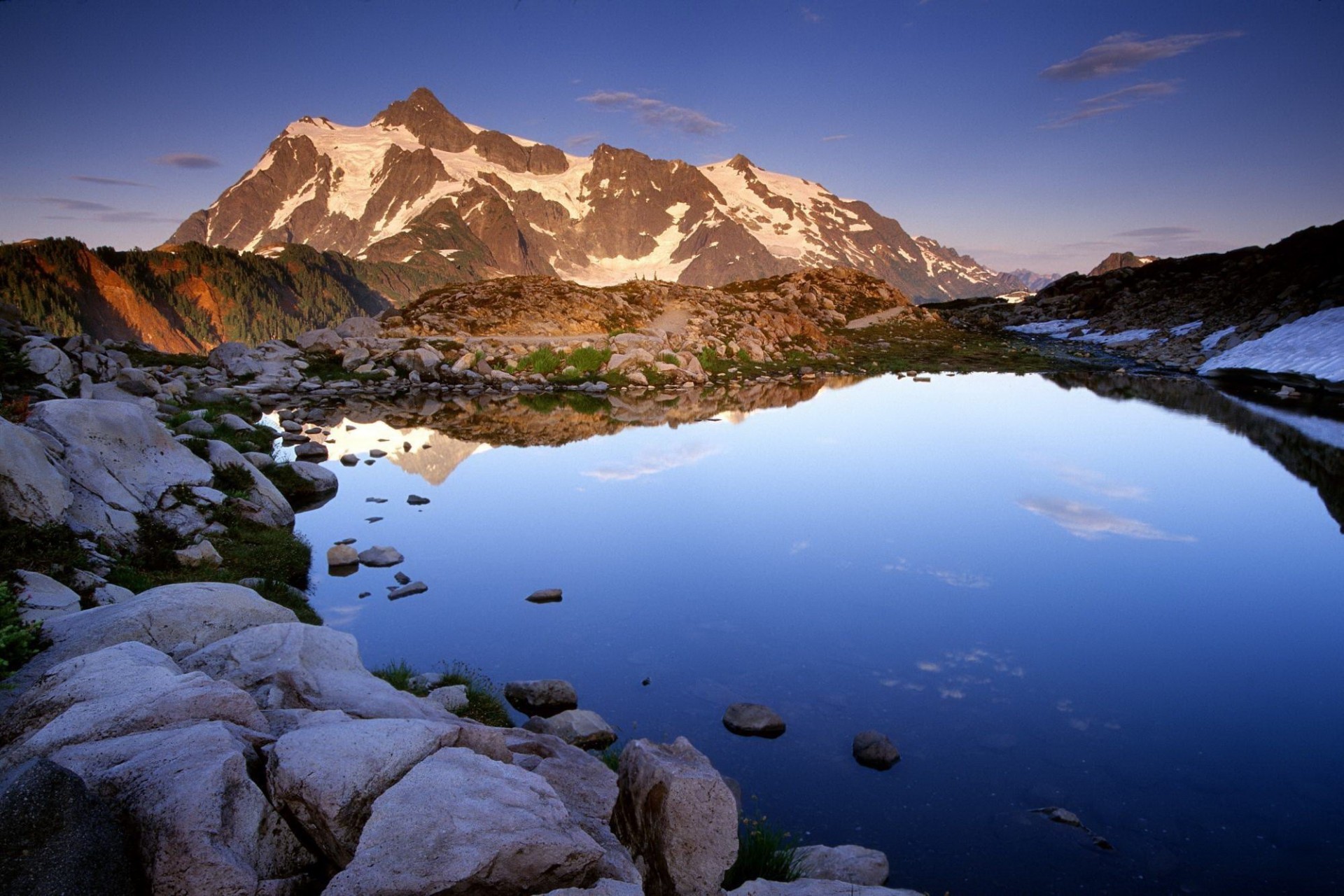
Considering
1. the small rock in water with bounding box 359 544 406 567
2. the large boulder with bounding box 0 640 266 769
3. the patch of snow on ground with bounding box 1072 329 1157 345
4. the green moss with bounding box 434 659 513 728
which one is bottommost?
the green moss with bounding box 434 659 513 728

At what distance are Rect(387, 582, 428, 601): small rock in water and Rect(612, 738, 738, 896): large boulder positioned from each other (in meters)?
10.9

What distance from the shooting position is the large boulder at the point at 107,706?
230 inches

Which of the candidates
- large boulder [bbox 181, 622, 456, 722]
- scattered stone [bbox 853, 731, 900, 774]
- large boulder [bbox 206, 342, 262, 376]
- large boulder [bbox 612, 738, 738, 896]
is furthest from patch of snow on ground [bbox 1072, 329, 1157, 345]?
large boulder [bbox 181, 622, 456, 722]

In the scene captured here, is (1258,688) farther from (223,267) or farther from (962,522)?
(223,267)

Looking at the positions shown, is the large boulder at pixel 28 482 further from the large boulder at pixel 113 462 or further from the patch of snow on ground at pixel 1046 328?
the patch of snow on ground at pixel 1046 328

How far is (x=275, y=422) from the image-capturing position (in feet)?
120

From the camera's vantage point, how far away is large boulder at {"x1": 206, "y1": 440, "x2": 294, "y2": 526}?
61.9 ft

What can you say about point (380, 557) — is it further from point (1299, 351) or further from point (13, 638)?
point (1299, 351)

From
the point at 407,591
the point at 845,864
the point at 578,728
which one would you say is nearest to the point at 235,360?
the point at 407,591

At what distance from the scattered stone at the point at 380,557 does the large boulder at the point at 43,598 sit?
761cm

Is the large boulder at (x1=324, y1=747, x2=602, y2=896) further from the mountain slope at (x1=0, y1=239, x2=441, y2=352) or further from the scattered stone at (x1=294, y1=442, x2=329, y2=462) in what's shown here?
the mountain slope at (x1=0, y1=239, x2=441, y2=352)

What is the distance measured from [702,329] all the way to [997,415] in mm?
32342

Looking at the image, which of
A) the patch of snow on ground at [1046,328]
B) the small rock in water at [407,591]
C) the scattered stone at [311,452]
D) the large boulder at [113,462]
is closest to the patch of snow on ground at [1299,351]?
the patch of snow on ground at [1046,328]

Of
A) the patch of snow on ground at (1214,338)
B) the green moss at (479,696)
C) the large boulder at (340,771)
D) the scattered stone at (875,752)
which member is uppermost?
the patch of snow on ground at (1214,338)
